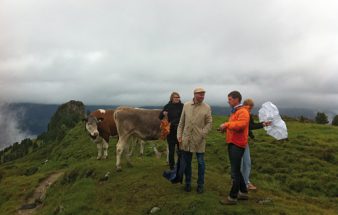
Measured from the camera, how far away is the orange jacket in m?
13.3

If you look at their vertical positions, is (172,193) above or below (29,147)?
above

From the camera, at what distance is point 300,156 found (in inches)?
1135

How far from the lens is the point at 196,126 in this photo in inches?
581

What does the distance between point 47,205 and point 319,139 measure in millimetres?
24653

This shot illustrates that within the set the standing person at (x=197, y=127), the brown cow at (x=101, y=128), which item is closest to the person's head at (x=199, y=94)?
the standing person at (x=197, y=127)

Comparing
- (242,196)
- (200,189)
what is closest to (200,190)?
(200,189)

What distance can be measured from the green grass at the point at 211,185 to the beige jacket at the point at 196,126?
1.99 meters

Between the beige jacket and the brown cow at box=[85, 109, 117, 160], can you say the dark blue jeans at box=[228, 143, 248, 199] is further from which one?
the brown cow at box=[85, 109, 117, 160]

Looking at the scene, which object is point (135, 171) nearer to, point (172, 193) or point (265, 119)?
point (172, 193)

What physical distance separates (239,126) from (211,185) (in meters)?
4.58

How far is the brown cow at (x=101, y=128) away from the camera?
1013 inches

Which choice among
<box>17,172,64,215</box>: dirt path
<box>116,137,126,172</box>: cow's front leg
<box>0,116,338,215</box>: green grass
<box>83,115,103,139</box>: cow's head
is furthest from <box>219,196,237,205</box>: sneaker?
<box>83,115,103,139</box>: cow's head

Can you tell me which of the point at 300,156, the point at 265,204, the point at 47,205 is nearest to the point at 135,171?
the point at 47,205

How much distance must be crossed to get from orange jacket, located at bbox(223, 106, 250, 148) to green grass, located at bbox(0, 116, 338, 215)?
7.87ft
